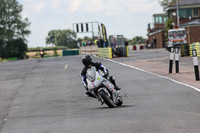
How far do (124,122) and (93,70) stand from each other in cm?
274

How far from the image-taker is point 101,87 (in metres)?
10.5

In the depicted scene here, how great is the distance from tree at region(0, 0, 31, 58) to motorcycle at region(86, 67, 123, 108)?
8525 cm

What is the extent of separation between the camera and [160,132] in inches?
274

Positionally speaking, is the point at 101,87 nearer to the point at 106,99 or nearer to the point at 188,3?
the point at 106,99

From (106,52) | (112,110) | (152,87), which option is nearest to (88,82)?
(112,110)

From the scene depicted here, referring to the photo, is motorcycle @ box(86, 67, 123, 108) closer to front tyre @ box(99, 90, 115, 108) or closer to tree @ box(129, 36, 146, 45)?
front tyre @ box(99, 90, 115, 108)

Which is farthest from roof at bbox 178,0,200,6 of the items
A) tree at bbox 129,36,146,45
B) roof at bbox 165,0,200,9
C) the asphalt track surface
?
tree at bbox 129,36,146,45

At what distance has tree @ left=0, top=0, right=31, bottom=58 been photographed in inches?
3748

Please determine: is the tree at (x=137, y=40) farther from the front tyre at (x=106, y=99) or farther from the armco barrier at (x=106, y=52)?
the front tyre at (x=106, y=99)

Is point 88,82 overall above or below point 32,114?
above

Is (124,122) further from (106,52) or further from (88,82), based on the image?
(106,52)

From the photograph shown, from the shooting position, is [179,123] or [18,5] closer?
[179,123]

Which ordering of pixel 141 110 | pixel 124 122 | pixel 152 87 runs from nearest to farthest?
1. pixel 124 122
2. pixel 141 110
3. pixel 152 87

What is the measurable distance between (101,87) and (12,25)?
89.6m
